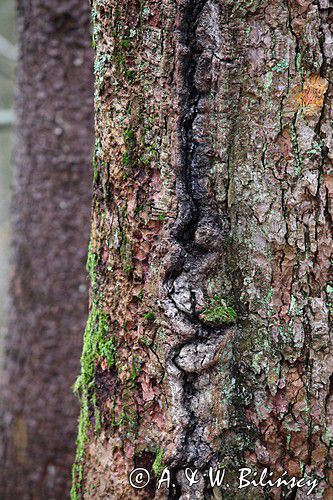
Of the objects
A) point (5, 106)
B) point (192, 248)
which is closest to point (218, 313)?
A: point (192, 248)

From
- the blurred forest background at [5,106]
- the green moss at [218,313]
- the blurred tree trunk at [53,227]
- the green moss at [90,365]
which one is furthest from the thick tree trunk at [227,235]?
the blurred forest background at [5,106]

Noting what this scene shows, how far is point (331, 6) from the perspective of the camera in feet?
3.88

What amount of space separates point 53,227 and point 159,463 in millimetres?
2180

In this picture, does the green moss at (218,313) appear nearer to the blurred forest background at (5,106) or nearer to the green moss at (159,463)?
the green moss at (159,463)

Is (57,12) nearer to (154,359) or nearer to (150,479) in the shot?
(154,359)

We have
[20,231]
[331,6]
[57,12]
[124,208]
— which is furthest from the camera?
[20,231]

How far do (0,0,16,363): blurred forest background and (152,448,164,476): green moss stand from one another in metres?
2.64

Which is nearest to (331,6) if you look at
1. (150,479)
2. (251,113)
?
(251,113)

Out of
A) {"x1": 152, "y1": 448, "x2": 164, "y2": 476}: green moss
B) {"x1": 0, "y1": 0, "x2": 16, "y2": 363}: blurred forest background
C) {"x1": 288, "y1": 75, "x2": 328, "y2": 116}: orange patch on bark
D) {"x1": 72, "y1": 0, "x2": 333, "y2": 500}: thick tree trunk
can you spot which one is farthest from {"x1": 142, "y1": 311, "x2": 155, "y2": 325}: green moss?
{"x1": 0, "y1": 0, "x2": 16, "y2": 363}: blurred forest background

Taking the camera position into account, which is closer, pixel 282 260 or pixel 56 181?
pixel 282 260

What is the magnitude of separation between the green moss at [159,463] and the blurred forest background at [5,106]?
264 centimetres

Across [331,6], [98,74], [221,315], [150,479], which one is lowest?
[150,479]

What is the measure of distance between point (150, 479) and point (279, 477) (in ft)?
1.06

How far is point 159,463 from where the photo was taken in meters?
1.25
